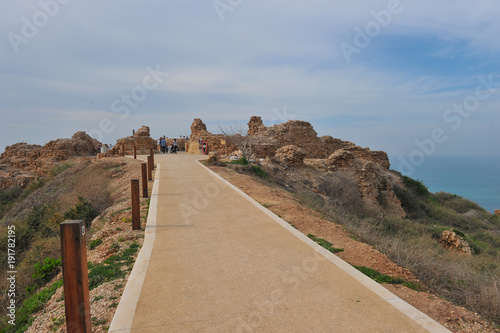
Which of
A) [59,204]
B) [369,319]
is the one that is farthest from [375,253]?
[59,204]

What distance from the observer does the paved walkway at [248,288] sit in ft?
10.6

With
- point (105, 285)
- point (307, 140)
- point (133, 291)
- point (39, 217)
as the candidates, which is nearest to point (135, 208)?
point (105, 285)

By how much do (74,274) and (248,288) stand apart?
6.45 ft

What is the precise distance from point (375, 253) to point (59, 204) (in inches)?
543

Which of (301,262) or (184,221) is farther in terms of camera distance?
(184,221)

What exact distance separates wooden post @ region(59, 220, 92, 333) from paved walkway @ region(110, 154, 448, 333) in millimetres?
382

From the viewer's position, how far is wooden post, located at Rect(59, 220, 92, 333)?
287 centimetres

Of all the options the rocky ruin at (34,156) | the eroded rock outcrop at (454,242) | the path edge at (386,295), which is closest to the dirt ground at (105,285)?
the path edge at (386,295)

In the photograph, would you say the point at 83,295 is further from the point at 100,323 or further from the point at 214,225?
the point at 214,225

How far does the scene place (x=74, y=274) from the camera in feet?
9.47

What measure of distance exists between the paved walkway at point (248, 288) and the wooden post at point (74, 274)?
38 cm

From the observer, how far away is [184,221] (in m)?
6.94

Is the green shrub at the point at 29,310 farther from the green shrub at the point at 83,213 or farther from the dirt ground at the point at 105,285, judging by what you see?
the green shrub at the point at 83,213

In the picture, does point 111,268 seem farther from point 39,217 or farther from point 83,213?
point 39,217
